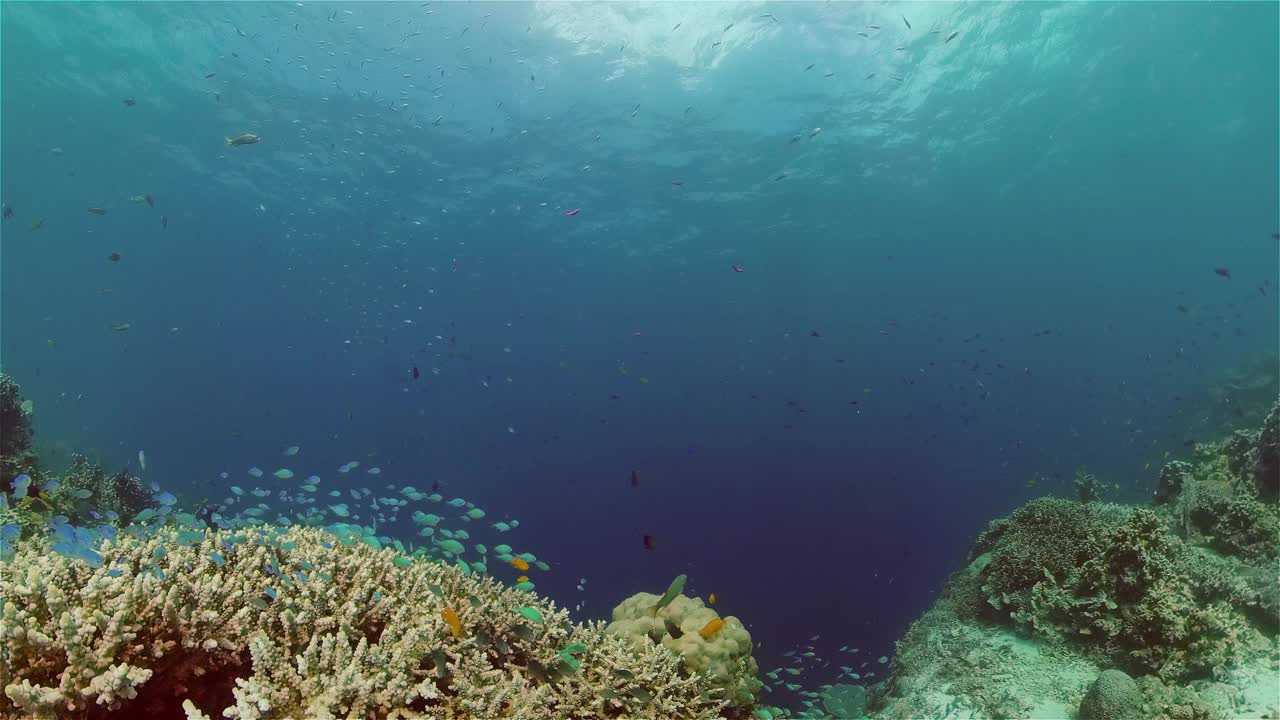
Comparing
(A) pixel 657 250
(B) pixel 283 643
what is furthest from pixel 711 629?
(A) pixel 657 250

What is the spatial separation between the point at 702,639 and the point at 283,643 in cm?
402

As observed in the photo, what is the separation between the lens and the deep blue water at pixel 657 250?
25.7 metres

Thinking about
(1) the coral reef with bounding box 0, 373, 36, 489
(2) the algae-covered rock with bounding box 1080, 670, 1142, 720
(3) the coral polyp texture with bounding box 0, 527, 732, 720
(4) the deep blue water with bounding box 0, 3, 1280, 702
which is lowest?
(2) the algae-covered rock with bounding box 1080, 670, 1142, 720

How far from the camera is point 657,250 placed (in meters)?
43.6

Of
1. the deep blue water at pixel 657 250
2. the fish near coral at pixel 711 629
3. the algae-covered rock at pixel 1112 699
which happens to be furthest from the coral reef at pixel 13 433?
the algae-covered rock at pixel 1112 699

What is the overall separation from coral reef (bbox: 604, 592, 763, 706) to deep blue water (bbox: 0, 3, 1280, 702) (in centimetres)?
1322

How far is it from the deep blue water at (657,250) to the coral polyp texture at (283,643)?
50.3 ft

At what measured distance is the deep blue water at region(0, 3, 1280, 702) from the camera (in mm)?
25656

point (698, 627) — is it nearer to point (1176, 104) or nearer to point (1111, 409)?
point (1176, 104)

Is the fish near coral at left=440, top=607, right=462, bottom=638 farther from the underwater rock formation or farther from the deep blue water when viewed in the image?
the deep blue water

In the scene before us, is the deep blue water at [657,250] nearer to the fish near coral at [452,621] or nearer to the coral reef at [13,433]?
the coral reef at [13,433]

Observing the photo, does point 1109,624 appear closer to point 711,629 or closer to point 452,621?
point 711,629

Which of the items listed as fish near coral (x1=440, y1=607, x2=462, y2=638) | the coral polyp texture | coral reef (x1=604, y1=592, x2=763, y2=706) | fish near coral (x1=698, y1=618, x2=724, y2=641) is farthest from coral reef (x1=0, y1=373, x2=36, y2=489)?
fish near coral (x1=698, y1=618, x2=724, y2=641)

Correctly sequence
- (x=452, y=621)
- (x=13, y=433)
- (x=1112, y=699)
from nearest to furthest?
(x=452, y=621)
(x=1112, y=699)
(x=13, y=433)
